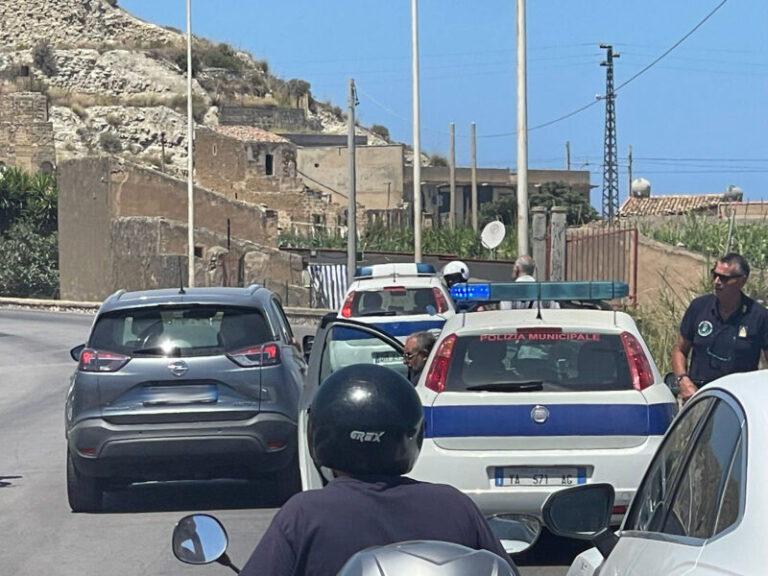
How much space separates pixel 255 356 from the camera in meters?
10.5

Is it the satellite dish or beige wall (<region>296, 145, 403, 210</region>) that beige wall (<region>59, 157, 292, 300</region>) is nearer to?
the satellite dish

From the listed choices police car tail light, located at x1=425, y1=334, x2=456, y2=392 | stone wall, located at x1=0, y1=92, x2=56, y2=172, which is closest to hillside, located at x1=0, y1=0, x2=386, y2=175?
stone wall, located at x1=0, y1=92, x2=56, y2=172

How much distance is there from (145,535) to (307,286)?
38.0 m

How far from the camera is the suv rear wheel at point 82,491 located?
10.6 metres

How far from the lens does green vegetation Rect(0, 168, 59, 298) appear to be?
58000 mm

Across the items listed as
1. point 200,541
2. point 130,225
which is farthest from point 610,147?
point 200,541

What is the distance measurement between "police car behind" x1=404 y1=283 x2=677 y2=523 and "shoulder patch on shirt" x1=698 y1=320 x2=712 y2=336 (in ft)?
3.91

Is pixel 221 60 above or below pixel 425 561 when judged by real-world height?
above

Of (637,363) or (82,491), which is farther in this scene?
(82,491)

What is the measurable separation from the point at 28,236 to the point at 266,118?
45.0 meters

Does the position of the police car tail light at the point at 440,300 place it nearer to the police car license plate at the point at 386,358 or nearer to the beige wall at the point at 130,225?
the police car license plate at the point at 386,358

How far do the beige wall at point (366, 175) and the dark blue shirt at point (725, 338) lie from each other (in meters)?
74.6

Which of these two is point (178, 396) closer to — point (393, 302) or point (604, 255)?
point (393, 302)

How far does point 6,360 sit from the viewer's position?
90.9ft
